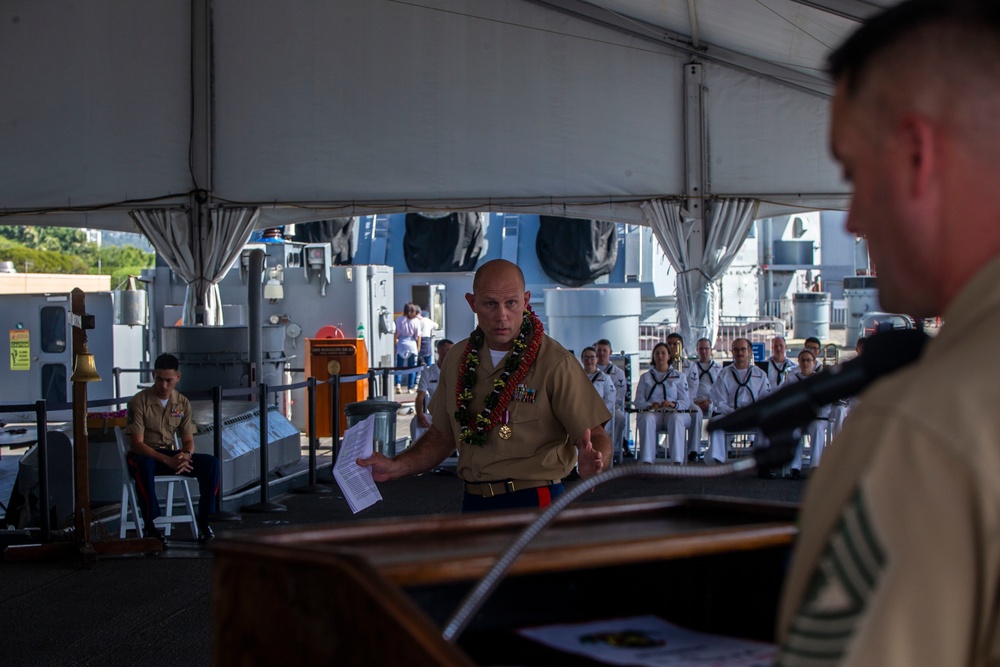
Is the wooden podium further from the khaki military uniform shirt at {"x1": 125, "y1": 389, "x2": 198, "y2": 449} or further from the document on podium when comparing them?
the khaki military uniform shirt at {"x1": 125, "y1": 389, "x2": 198, "y2": 449}

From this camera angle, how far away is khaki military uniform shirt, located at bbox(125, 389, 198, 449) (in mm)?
7492

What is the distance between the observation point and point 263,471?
30.6ft

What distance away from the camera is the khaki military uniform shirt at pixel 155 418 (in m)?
7.49

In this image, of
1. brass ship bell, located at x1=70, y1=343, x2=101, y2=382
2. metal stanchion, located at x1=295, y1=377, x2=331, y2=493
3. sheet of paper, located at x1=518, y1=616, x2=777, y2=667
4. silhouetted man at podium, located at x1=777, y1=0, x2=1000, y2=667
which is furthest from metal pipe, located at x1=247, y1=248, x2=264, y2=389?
silhouetted man at podium, located at x1=777, y1=0, x2=1000, y2=667

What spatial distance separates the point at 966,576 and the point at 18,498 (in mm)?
8613

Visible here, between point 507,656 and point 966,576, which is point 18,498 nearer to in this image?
point 507,656

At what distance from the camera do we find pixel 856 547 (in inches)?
29.3

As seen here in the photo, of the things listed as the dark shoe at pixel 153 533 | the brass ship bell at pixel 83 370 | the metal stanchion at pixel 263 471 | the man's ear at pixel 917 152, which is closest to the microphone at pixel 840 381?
A: the man's ear at pixel 917 152

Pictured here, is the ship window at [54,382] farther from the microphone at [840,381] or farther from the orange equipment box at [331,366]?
the microphone at [840,381]

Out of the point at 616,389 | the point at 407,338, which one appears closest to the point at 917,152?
the point at 616,389

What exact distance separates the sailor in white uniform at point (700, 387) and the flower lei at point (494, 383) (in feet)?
27.3

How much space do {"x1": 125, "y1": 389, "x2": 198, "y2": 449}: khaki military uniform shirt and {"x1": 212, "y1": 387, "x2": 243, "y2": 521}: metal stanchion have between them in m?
0.55

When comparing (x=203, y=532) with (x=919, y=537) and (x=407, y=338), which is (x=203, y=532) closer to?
(x=919, y=537)

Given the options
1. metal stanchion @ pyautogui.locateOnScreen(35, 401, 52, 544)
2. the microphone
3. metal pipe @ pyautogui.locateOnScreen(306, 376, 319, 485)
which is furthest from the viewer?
metal pipe @ pyautogui.locateOnScreen(306, 376, 319, 485)
